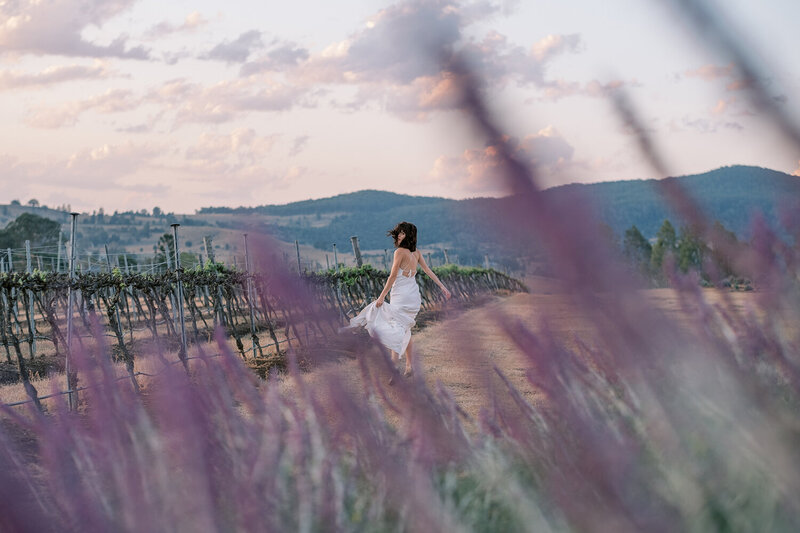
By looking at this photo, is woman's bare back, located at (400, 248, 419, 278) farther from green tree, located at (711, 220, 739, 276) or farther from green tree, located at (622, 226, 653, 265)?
green tree, located at (711, 220, 739, 276)

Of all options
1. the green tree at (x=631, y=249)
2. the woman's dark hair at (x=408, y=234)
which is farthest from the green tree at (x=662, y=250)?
the woman's dark hair at (x=408, y=234)

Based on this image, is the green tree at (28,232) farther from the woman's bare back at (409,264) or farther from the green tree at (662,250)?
the woman's bare back at (409,264)

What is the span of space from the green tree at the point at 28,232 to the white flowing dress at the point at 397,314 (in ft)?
183

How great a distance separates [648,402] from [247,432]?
57 cm

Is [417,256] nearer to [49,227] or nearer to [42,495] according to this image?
[42,495]

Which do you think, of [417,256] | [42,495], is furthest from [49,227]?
[42,495]

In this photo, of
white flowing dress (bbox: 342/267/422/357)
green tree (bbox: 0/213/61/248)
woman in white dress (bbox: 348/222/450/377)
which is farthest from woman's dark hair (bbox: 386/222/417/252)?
green tree (bbox: 0/213/61/248)

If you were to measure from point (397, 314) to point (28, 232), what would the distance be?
2421 inches

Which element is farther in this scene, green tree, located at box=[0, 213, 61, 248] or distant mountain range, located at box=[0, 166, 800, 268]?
green tree, located at box=[0, 213, 61, 248]

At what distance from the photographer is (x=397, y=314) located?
8227 mm

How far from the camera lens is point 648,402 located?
1047mm

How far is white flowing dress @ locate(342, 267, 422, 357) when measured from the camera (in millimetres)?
8078

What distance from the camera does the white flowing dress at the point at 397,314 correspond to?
8078mm

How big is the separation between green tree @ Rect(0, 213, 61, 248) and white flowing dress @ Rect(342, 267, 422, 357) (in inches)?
2192
